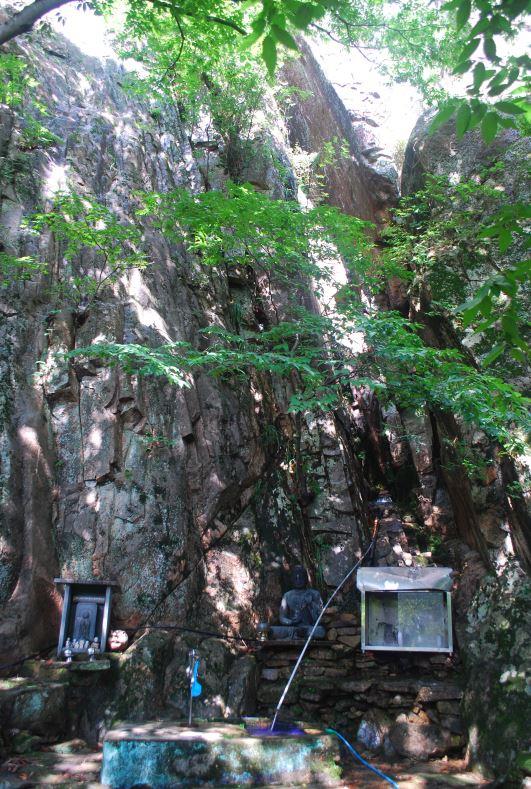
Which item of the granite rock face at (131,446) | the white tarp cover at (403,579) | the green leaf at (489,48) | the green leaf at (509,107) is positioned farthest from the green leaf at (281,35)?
the white tarp cover at (403,579)

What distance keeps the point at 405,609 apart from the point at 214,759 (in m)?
3.72

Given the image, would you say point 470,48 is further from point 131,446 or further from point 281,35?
point 131,446

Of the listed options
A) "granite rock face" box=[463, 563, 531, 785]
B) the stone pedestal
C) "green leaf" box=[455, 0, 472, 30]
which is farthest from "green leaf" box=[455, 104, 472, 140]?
"granite rock face" box=[463, 563, 531, 785]

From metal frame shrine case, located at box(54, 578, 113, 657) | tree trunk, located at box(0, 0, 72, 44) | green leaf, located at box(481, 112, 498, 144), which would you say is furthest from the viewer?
metal frame shrine case, located at box(54, 578, 113, 657)

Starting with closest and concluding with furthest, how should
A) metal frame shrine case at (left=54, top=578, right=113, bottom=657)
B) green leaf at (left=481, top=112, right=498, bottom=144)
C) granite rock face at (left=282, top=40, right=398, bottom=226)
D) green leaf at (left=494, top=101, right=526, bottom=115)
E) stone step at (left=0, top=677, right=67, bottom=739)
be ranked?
green leaf at (left=494, top=101, right=526, bottom=115)
green leaf at (left=481, top=112, right=498, bottom=144)
stone step at (left=0, top=677, right=67, bottom=739)
metal frame shrine case at (left=54, top=578, right=113, bottom=657)
granite rock face at (left=282, top=40, right=398, bottom=226)

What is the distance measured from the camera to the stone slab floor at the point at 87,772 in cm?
445

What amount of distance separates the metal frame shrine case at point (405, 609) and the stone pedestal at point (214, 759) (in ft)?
8.42

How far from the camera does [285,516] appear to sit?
9.29 meters

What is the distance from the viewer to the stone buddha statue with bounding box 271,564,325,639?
7.61 meters

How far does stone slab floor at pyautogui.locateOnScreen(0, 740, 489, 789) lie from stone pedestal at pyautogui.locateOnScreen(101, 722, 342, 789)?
8.5 inches

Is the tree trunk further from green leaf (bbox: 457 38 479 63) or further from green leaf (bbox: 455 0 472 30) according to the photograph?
green leaf (bbox: 457 38 479 63)

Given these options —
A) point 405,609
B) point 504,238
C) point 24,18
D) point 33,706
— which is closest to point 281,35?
point 504,238

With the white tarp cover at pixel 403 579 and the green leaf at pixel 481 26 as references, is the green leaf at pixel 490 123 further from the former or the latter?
the white tarp cover at pixel 403 579

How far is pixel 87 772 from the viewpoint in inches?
190
